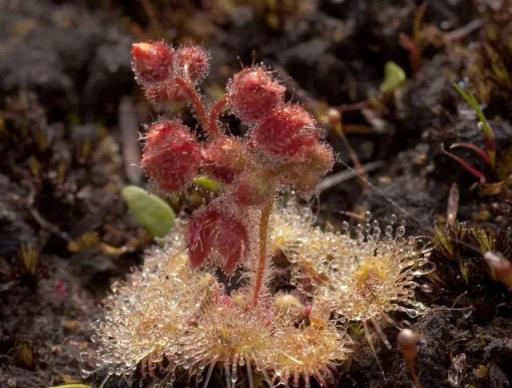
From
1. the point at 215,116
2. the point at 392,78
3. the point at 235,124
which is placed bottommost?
the point at 215,116

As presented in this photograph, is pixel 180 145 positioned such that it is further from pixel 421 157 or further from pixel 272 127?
pixel 421 157

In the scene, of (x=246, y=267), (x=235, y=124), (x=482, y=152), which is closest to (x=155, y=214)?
(x=246, y=267)

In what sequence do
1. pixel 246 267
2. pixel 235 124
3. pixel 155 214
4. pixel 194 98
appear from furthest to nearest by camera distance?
pixel 235 124, pixel 155 214, pixel 246 267, pixel 194 98

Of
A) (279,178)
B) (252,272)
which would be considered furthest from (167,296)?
(279,178)

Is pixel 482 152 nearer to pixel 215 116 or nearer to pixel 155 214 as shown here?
pixel 215 116

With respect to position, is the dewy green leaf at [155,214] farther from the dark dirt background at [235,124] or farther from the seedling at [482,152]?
the seedling at [482,152]

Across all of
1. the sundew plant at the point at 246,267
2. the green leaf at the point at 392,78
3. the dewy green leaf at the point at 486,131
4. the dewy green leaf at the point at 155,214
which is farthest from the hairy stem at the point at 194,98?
the green leaf at the point at 392,78

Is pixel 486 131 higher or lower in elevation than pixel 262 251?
higher
